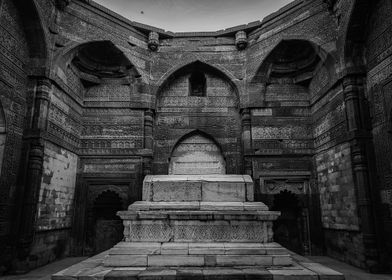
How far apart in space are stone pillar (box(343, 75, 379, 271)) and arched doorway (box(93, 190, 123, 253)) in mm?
6498

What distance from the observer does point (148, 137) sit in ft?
30.2

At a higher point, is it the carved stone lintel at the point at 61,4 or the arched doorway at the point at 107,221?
the carved stone lintel at the point at 61,4

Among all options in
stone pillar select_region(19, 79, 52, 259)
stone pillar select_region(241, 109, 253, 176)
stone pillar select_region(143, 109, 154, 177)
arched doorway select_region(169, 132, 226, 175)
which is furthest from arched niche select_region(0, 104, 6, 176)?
stone pillar select_region(241, 109, 253, 176)

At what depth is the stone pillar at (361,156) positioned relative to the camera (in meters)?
6.26

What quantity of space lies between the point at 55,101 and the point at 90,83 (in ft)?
6.49

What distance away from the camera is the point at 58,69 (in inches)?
309

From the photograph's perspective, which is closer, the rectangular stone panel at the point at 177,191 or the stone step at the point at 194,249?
the stone step at the point at 194,249

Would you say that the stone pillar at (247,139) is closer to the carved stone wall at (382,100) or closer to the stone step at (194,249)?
the carved stone wall at (382,100)

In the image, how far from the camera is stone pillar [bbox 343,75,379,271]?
20.5 feet

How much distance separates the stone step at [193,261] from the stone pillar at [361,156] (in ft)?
10.9

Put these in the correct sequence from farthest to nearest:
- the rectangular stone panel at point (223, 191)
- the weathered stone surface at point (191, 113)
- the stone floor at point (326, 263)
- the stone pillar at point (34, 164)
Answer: the weathered stone surface at point (191, 113) → the stone pillar at point (34, 164) → the stone floor at point (326, 263) → the rectangular stone panel at point (223, 191)

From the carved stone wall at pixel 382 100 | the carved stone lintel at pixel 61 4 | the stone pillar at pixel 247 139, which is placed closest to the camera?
the carved stone wall at pixel 382 100

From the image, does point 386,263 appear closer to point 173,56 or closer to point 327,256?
point 327,256

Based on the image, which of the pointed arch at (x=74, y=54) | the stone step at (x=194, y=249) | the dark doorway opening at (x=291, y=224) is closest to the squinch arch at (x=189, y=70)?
the pointed arch at (x=74, y=54)
